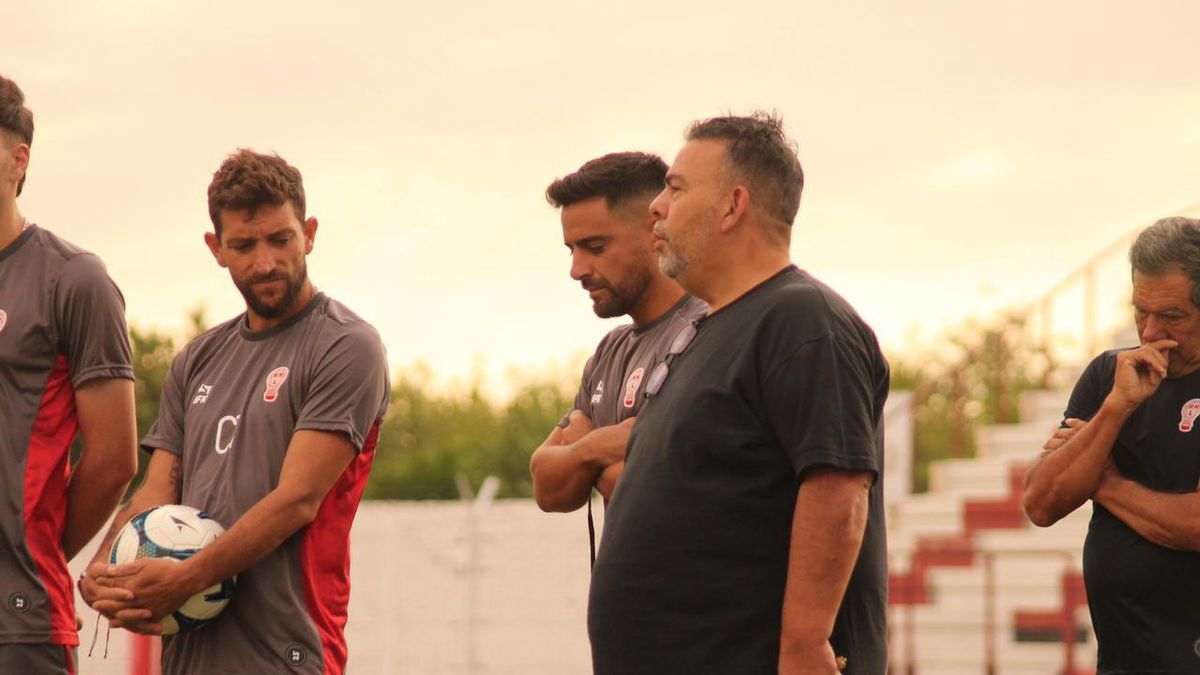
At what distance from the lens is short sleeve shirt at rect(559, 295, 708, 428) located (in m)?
4.88

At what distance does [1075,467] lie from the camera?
484 centimetres

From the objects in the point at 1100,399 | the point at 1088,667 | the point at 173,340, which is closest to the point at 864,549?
the point at 1100,399

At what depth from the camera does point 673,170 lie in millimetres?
4078

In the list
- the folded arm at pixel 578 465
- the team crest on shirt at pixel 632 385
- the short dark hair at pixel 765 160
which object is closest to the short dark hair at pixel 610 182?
the team crest on shirt at pixel 632 385

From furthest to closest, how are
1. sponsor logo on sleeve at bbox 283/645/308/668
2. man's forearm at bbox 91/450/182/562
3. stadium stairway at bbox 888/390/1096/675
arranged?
stadium stairway at bbox 888/390/1096/675 < man's forearm at bbox 91/450/182/562 < sponsor logo on sleeve at bbox 283/645/308/668

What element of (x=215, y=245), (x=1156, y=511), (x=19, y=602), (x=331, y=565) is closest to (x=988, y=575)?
(x=1156, y=511)

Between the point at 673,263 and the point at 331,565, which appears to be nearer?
the point at 673,263

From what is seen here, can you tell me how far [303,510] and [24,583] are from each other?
2.67 feet

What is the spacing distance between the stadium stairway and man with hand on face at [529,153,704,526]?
10.1 m

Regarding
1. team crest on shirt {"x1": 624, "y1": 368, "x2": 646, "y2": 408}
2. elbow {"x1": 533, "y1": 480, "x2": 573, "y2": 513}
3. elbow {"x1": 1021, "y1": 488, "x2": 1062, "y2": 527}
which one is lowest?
elbow {"x1": 1021, "y1": 488, "x2": 1062, "y2": 527}

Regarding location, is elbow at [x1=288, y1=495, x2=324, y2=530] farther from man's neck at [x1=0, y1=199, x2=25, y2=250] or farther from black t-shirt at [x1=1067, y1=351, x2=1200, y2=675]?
black t-shirt at [x1=1067, y1=351, x2=1200, y2=675]

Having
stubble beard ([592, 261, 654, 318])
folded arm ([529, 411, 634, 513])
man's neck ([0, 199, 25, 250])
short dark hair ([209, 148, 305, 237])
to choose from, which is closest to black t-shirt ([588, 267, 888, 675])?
folded arm ([529, 411, 634, 513])

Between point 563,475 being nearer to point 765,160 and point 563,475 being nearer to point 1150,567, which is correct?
point 765,160

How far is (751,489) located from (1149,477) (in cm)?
163
